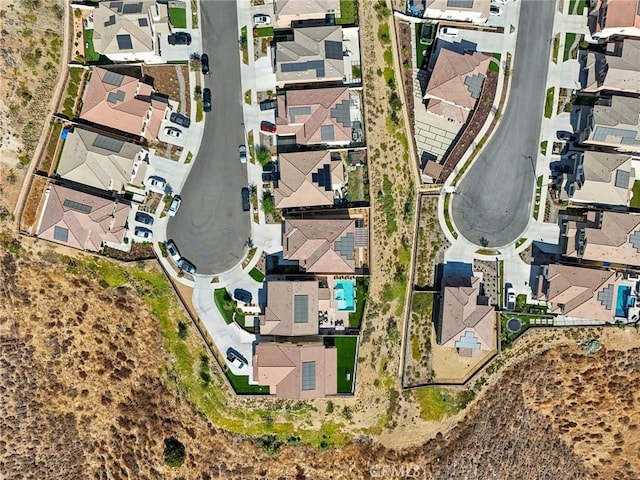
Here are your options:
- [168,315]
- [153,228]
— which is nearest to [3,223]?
[153,228]

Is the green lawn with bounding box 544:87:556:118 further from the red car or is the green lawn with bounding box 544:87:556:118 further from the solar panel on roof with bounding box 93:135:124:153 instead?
the solar panel on roof with bounding box 93:135:124:153

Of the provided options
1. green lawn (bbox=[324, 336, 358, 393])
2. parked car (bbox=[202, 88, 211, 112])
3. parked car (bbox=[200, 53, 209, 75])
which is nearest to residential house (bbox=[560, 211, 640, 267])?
green lawn (bbox=[324, 336, 358, 393])

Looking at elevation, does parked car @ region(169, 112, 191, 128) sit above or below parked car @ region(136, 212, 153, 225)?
above

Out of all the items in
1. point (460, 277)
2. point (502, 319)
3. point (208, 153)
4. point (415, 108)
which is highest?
point (415, 108)

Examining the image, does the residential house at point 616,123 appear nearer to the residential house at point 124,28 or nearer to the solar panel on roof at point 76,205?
the residential house at point 124,28

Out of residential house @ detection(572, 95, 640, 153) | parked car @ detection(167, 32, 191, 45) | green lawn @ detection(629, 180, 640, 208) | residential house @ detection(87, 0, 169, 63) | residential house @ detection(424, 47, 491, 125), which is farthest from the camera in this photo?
green lawn @ detection(629, 180, 640, 208)

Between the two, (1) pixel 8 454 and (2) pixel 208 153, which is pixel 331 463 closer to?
(1) pixel 8 454

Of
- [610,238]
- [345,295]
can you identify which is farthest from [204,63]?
A: [610,238]

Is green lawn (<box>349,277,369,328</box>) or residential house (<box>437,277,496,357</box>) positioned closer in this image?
residential house (<box>437,277,496,357</box>)
